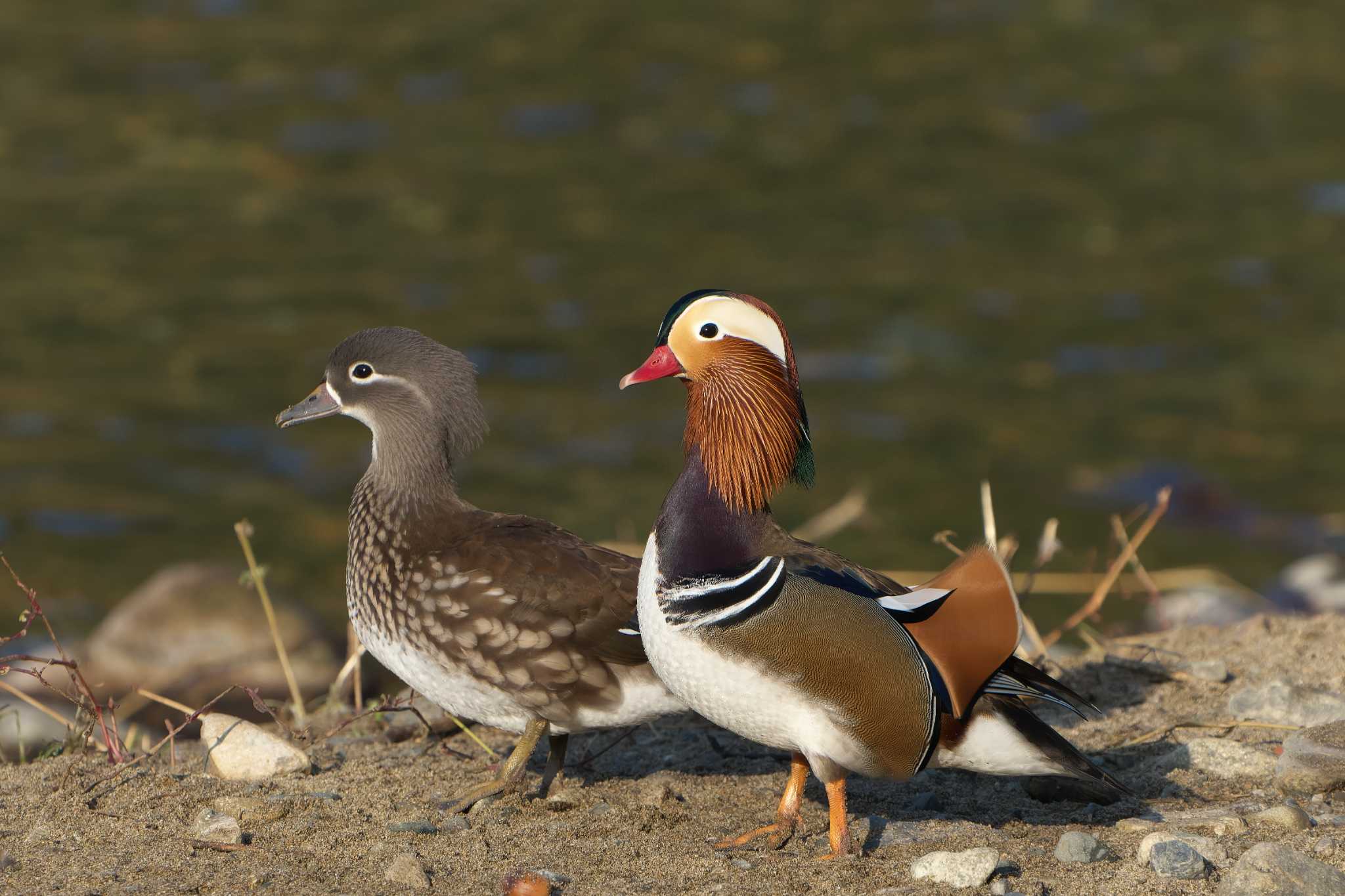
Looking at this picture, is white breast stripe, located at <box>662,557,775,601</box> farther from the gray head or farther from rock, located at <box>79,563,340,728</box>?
rock, located at <box>79,563,340,728</box>

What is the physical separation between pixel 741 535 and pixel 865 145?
1210 centimetres

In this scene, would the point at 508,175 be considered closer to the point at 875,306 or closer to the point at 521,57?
the point at 521,57

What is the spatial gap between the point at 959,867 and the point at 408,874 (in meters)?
1.40

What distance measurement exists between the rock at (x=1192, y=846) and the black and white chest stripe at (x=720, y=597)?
1.14 metres

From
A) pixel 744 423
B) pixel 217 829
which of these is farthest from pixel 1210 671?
pixel 217 829

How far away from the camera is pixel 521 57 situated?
1789 centimetres

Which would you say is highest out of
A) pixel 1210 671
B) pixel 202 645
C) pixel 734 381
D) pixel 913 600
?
pixel 734 381

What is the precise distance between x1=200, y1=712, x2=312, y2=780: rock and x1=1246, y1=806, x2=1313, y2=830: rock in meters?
2.79

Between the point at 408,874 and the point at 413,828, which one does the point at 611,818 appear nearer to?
the point at 413,828

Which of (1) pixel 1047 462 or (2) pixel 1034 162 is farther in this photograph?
(2) pixel 1034 162

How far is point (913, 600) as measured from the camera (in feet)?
14.3

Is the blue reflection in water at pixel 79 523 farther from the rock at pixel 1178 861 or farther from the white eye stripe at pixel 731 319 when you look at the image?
the rock at pixel 1178 861

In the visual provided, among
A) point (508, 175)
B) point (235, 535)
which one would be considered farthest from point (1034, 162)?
point (235, 535)

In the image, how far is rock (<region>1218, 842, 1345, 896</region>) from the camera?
3918mm
